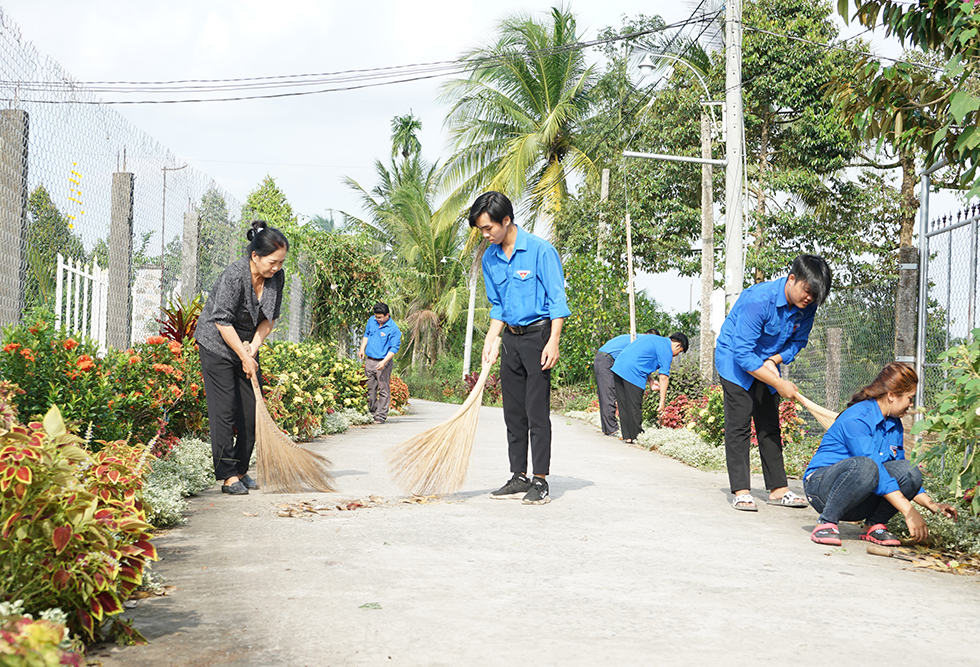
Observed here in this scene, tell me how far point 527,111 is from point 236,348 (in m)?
24.8

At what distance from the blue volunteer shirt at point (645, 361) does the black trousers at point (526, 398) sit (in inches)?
Result: 230

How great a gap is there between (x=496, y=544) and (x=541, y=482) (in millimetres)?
1607

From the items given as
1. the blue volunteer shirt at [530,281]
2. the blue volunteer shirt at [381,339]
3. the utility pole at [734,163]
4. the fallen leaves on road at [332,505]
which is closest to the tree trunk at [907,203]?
the utility pole at [734,163]

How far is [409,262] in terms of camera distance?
37.8m

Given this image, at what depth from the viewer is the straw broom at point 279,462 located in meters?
6.38

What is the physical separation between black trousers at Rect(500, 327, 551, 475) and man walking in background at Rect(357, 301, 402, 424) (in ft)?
25.6

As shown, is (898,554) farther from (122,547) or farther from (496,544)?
(122,547)

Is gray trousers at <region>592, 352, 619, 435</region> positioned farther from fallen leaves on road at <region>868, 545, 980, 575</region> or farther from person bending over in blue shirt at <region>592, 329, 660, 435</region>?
fallen leaves on road at <region>868, 545, 980, 575</region>

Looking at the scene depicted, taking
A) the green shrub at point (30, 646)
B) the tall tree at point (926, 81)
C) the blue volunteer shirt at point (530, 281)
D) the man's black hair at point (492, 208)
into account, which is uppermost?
the tall tree at point (926, 81)

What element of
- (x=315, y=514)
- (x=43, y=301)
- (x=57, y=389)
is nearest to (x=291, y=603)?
(x=315, y=514)

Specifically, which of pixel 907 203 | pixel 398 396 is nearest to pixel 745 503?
pixel 398 396

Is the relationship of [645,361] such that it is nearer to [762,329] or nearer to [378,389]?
[378,389]

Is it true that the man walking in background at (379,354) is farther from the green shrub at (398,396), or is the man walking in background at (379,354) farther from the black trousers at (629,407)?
the black trousers at (629,407)

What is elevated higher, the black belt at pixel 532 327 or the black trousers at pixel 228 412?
the black belt at pixel 532 327
